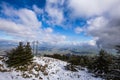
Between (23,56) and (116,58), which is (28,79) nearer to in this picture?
(23,56)

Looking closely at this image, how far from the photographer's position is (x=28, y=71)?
25266mm

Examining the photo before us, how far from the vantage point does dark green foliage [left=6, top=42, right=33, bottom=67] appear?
2661cm

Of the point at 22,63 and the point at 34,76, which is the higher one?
the point at 22,63

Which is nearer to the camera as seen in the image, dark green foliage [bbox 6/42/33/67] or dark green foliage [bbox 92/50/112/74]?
dark green foliage [bbox 6/42/33/67]

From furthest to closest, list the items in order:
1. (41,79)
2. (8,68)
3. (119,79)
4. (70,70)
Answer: (70,70) → (8,68) → (41,79) → (119,79)

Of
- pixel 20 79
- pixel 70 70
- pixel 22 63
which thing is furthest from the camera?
pixel 70 70

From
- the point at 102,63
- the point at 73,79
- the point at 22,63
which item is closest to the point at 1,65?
the point at 22,63

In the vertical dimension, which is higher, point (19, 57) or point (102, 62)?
point (19, 57)

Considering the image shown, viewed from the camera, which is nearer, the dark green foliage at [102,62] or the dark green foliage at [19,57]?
the dark green foliage at [19,57]

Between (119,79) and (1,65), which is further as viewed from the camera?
(1,65)

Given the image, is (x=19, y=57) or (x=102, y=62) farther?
(x=102, y=62)

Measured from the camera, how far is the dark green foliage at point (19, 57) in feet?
87.3

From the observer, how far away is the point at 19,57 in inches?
1073

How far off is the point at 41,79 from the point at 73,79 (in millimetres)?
6361
